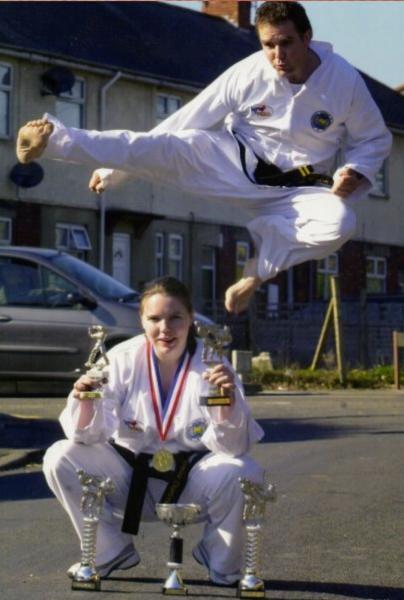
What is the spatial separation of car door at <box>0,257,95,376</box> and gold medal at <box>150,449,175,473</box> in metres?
11.7

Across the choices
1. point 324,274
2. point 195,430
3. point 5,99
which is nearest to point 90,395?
point 195,430

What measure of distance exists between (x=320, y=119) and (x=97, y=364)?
158 cm

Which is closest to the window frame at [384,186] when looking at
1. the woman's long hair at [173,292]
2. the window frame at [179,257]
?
the window frame at [179,257]

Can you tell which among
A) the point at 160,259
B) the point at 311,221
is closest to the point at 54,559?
the point at 311,221

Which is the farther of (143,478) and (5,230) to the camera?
(5,230)

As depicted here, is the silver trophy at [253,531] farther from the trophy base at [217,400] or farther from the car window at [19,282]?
the car window at [19,282]

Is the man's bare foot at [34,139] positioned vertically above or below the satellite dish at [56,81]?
below

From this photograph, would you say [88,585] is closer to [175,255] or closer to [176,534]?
[176,534]

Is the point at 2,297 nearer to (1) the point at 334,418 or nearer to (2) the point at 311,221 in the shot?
(1) the point at 334,418

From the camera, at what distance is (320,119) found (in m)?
7.33

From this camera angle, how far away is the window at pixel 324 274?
149 ft

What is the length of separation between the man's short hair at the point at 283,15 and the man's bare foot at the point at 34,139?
3.43 feet

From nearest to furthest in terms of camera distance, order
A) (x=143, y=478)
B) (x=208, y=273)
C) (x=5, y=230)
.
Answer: (x=143, y=478) < (x=5, y=230) < (x=208, y=273)

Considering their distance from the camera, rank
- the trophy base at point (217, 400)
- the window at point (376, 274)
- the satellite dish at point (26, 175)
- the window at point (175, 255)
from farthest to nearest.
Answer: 1. the window at point (376, 274)
2. the window at point (175, 255)
3. the satellite dish at point (26, 175)
4. the trophy base at point (217, 400)
